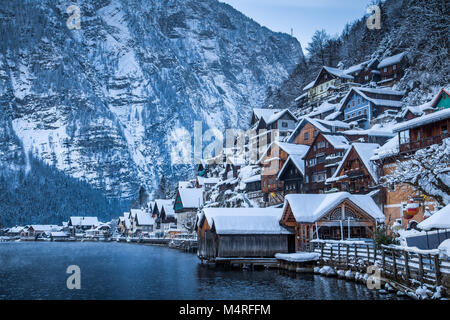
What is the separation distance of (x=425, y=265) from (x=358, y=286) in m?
6.45

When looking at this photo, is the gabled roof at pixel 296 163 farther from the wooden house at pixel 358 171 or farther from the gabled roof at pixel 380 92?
the gabled roof at pixel 380 92

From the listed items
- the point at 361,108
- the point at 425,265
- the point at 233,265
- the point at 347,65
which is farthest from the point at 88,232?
the point at 425,265

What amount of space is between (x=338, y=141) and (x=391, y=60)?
1451 inches

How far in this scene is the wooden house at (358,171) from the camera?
167 ft

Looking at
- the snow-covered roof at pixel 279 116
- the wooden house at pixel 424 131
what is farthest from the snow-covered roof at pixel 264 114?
the wooden house at pixel 424 131

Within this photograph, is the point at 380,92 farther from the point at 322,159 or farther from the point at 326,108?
the point at 322,159

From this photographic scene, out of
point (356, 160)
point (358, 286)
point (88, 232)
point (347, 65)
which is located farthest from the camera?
point (88, 232)

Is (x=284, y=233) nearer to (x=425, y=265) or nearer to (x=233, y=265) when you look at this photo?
(x=233, y=265)

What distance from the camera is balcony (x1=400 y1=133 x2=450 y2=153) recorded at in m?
43.3

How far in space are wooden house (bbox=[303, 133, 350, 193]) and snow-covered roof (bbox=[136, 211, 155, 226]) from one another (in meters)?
84.6

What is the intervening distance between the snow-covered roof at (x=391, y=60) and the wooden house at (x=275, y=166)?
30750 mm

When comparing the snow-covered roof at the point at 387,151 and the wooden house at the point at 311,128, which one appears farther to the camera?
the wooden house at the point at 311,128

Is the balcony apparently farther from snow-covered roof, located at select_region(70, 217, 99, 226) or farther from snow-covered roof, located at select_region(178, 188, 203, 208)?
snow-covered roof, located at select_region(70, 217, 99, 226)

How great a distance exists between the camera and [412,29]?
85188 millimetres
